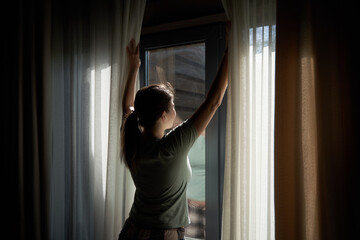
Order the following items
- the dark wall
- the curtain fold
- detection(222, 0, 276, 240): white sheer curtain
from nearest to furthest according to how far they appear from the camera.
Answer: the curtain fold, detection(222, 0, 276, 240): white sheer curtain, the dark wall

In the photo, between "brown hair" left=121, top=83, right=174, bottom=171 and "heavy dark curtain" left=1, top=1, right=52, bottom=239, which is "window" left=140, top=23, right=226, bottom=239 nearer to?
"brown hair" left=121, top=83, right=174, bottom=171

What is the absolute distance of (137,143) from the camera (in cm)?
128

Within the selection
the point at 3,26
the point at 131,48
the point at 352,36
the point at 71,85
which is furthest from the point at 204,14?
the point at 3,26

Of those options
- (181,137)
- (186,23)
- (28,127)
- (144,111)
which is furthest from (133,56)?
(28,127)

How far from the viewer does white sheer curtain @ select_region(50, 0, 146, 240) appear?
169 centimetres

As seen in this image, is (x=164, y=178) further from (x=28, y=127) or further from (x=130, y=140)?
(x=28, y=127)

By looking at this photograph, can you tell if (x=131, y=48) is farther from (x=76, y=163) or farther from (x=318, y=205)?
(x=318, y=205)

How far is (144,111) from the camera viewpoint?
1208 mm

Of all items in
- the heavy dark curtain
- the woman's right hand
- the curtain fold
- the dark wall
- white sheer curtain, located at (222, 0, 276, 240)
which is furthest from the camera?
the heavy dark curtain

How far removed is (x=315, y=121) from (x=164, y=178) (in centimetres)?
67

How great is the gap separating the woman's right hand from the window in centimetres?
27

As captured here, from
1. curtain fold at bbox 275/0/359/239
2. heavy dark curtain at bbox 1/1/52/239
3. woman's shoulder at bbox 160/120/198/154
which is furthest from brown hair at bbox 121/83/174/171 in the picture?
heavy dark curtain at bbox 1/1/52/239

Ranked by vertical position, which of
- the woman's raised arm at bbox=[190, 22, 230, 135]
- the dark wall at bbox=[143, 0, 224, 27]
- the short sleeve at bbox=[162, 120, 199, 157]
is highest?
the dark wall at bbox=[143, 0, 224, 27]

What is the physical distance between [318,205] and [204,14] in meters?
1.22
